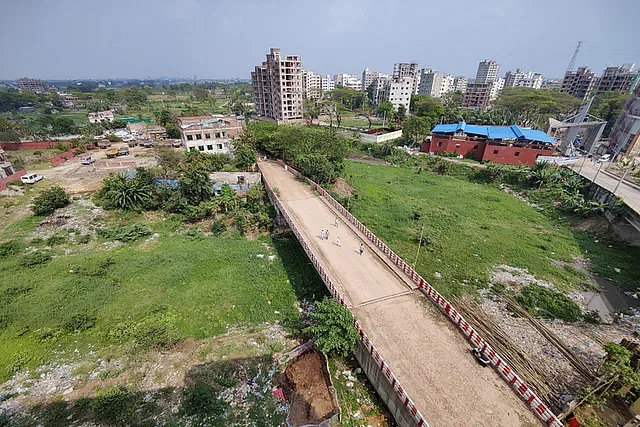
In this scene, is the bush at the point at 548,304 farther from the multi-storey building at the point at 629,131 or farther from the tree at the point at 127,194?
the multi-storey building at the point at 629,131

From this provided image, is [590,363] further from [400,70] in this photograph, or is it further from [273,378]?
[400,70]

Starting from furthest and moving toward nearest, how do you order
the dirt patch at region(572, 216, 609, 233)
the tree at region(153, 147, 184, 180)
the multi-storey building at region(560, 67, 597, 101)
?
the multi-storey building at region(560, 67, 597, 101)
the tree at region(153, 147, 184, 180)
the dirt patch at region(572, 216, 609, 233)

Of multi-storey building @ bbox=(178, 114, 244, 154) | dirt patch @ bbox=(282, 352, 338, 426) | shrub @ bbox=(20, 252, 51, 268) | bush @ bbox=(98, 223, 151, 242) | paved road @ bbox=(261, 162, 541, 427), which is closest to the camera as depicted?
paved road @ bbox=(261, 162, 541, 427)

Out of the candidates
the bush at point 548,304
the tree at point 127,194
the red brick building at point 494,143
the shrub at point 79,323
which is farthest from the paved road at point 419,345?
the red brick building at point 494,143

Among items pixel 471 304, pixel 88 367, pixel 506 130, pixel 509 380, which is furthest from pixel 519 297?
pixel 506 130

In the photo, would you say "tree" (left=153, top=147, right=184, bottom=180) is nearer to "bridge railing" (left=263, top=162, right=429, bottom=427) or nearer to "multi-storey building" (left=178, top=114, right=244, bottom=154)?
"multi-storey building" (left=178, top=114, right=244, bottom=154)

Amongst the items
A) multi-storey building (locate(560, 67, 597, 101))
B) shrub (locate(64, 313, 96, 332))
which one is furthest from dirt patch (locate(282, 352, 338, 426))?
multi-storey building (locate(560, 67, 597, 101))
